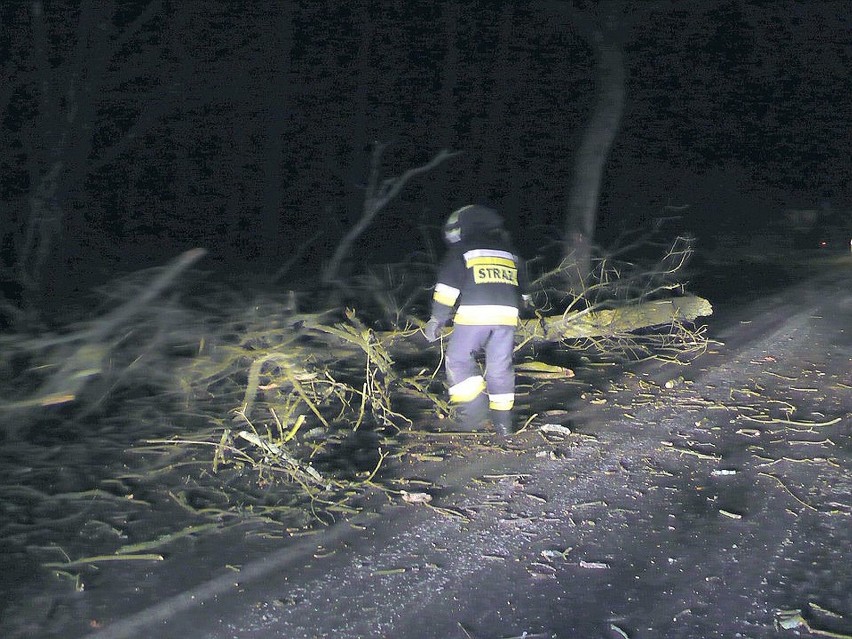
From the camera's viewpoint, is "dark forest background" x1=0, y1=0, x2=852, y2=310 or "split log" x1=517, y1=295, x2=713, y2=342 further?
"dark forest background" x1=0, y1=0, x2=852, y2=310

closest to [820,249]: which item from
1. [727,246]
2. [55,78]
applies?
[727,246]

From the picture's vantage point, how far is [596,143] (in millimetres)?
11789

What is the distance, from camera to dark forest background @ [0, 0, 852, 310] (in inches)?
404

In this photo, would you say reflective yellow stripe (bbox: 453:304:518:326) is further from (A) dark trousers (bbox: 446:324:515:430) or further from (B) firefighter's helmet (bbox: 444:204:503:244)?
(B) firefighter's helmet (bbox: 444:204:503:244)

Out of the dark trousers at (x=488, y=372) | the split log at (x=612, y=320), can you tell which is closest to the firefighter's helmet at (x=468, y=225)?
the dark trousers at (x=488, y=372)

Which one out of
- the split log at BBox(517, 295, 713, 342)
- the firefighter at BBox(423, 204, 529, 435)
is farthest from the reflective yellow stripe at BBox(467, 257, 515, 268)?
the split log at BBox(517, 295, 713, 342)

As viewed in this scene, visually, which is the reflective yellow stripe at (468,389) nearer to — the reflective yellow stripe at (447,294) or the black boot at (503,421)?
the black boot at (503,421)

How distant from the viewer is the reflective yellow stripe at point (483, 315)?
6.00 m

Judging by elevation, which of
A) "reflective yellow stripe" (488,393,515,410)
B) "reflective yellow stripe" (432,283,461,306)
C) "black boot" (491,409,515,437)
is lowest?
"black boot" (491,409,515,437)

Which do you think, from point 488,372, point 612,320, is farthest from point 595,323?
point 488,372

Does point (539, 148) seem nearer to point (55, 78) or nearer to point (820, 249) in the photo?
point (820, 249)

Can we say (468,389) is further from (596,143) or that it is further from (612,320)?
(596,143)

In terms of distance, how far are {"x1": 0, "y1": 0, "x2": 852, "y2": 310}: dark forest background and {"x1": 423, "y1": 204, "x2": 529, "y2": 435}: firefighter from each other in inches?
144

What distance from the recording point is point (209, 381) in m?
6.77
